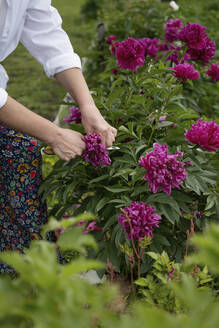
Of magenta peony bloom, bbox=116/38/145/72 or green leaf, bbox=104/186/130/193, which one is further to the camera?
magenta peony bloom, bbox=116/38/145/72

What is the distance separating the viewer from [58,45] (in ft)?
6.51

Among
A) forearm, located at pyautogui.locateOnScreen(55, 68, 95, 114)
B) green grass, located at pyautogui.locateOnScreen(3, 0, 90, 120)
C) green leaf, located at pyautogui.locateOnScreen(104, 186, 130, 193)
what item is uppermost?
forearm, located at pyautogui.locateOnScreen(55, 68, 95, 114)

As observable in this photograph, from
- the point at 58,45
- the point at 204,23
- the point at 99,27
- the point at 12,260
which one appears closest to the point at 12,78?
the point at 99,27

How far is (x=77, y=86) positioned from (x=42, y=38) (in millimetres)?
331

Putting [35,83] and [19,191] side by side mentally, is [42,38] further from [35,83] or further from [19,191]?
[35,83]

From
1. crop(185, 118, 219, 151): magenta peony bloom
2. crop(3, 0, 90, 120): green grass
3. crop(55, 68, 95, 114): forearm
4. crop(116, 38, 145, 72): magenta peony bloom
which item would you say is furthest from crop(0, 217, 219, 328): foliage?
crop(3, 0, 90, 120): green grass

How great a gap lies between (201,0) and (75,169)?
7.96 metres

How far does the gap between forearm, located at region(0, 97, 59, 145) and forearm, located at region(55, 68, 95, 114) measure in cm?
28

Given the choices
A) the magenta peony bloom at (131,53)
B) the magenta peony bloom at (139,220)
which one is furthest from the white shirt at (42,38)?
the magenta peony bloom at (139,220)

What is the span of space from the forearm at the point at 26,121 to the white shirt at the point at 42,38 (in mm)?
439

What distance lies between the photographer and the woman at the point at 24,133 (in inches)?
71.5

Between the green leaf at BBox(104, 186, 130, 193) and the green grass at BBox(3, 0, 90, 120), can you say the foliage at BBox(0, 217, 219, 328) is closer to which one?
the green leaf at BBox(104, 186, 130, 193)

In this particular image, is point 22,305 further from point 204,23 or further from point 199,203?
point 204,23

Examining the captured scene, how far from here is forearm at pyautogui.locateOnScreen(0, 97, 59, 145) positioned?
1.58 metres
